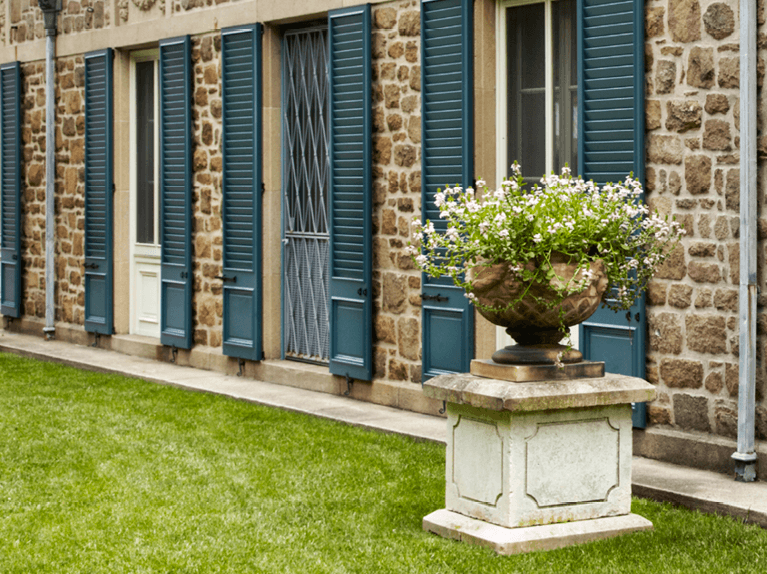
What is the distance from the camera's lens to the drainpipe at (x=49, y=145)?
13.6 m

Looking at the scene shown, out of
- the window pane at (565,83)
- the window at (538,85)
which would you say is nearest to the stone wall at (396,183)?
the window at (538,85)

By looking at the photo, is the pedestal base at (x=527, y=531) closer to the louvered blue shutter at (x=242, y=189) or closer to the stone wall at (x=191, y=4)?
the louvered blue shutter at (x=242, y=189)

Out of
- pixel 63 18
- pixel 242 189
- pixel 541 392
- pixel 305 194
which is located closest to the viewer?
Result: pixel 541 392

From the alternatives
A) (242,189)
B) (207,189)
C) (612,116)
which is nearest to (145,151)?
(207,189)

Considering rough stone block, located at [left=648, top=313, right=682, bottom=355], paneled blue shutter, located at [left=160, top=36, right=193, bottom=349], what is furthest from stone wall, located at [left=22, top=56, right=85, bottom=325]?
rough stone block, located at [left=648, top=313, right=682, bottom=355]

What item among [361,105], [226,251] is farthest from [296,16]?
[226,251]

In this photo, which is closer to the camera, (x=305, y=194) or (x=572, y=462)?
(x=572, y=462)

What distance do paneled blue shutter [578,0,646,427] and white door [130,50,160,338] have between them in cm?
598

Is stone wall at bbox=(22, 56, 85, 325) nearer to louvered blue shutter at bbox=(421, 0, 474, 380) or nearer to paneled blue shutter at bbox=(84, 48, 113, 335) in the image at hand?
paneled blue shutter at bbox=(84, 48, 113, 335)

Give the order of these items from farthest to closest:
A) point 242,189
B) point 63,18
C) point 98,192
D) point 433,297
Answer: point 63,18 → point 98,192 → point 242,189 → point 433,297

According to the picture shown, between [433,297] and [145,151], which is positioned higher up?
[145,151]

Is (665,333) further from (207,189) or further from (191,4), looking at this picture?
(191,4)

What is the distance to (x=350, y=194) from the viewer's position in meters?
9.77

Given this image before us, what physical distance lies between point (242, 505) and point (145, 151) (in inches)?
276
